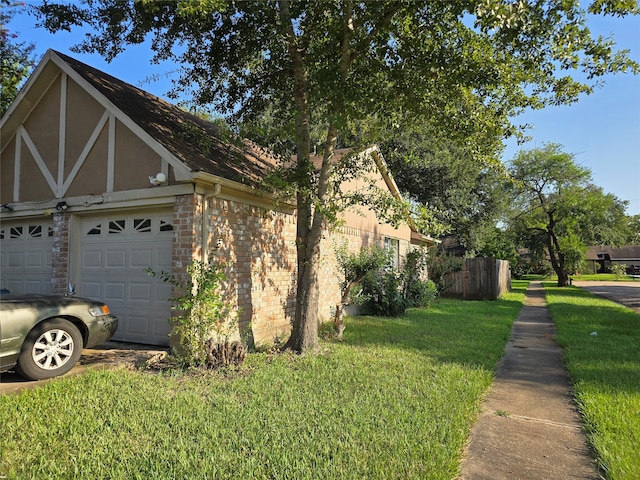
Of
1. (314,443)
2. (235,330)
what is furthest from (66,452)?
(235,330)

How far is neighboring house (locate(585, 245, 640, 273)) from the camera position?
6650 cm

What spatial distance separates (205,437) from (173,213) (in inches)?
160

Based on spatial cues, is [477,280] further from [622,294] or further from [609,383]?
[609,383]

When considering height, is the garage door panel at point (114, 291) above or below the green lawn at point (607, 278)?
above

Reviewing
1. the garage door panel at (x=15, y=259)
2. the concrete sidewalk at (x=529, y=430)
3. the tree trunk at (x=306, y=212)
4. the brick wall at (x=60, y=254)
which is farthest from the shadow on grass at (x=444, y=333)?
the garage door panel at (x=15, y=259)

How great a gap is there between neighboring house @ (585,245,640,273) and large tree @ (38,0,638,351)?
2766 inches

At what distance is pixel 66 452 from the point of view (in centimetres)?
338

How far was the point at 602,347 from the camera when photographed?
763 cm

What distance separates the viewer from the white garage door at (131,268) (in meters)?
6.99

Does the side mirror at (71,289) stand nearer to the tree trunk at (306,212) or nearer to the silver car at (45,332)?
the silver car at (45,332)

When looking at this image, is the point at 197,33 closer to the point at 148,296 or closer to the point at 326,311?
the point at 148,296

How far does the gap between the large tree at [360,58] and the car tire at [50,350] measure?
3314 mm

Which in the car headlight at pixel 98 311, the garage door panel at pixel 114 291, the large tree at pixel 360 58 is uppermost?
the large tree at pixel 360 58

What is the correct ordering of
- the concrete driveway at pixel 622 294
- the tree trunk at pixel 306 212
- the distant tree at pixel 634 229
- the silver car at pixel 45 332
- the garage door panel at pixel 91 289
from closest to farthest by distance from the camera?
the silver car at pixel 45 332 < the tree trunk at pixel 306 212 < the garage door panel at pixel 91 289 < the concrete driveway at pixel 622 294 < the distant tree at pixel 634 229
